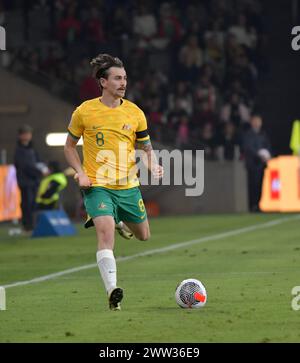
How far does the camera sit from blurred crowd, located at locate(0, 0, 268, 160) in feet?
115

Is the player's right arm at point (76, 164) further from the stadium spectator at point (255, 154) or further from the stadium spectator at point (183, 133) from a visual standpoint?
the stadium spectator at point (183, 133)

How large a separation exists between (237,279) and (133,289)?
1.41 metres

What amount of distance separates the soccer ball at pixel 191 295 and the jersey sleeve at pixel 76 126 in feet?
5.84

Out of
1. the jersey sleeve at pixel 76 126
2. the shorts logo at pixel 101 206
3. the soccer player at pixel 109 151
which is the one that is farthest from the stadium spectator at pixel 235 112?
the shorts logo at pixel 101 206

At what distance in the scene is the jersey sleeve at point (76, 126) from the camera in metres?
13.0

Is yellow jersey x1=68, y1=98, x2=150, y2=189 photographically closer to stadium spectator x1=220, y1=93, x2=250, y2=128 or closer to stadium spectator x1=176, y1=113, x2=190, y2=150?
stadium spectator x1=176, y1=113, x2=190, y2=150

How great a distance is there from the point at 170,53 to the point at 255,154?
5.22 m

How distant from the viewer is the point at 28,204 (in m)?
26.3

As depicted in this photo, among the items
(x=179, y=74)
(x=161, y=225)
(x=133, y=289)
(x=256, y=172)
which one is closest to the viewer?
(x=133, y=289)

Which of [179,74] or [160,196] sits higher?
[179,74]

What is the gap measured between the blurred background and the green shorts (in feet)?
63.4

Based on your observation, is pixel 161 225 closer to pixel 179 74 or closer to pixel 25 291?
pixel 179 74

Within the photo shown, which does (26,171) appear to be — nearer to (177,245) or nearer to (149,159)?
(177,245)

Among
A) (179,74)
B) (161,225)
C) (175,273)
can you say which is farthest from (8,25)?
(175,273)
